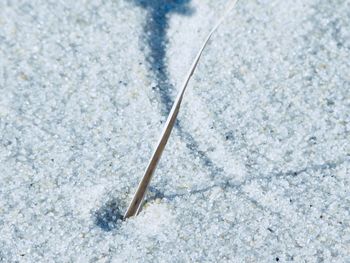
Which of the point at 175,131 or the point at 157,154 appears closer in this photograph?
the point at 157,154

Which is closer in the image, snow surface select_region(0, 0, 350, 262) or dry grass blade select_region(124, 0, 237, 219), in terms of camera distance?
dry grass blade select_region(124, 0, 237, 219)

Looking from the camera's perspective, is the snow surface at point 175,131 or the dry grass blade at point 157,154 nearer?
the dry grass blade at point 157,154

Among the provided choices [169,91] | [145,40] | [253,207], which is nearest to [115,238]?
[253,207]

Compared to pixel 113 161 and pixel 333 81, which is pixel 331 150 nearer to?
pixel 333 81

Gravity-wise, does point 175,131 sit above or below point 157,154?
below

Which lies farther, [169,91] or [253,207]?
[169,91]

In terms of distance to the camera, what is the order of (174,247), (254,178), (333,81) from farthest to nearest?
(333,81) → (254,178) → (174,247)

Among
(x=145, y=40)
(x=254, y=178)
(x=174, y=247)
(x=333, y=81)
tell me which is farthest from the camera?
(x=145, y=40)

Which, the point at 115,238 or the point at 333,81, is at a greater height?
the point at 333,81
